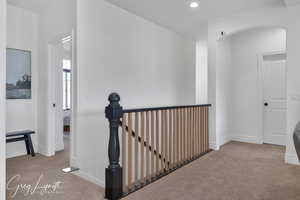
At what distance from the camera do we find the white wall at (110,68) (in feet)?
9.24

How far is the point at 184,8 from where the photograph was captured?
3.37 meters

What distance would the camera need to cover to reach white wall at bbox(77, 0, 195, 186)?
2816 mm

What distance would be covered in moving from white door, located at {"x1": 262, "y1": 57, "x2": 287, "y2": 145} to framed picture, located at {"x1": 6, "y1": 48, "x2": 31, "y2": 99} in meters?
5.04

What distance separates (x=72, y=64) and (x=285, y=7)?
3.55 metres

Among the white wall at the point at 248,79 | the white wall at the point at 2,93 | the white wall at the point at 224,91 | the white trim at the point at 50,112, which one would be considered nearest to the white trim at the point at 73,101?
the white trim at the point at 50,112

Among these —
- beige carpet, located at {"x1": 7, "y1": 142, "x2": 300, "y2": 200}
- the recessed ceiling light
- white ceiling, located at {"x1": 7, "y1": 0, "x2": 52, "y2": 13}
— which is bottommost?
beige carpet, located at {"x1": 7, "y1": 142, "x2": 300, "y2": 200}

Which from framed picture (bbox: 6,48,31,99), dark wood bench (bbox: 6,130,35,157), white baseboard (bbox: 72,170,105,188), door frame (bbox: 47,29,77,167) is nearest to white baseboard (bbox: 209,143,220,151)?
white baseboard (bbox: 72,170,105,188)

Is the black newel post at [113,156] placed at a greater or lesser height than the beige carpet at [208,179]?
greater

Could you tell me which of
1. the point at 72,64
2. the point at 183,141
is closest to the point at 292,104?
the point at 183,141

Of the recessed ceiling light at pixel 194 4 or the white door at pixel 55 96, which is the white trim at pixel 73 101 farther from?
the recessed ceiling light at pixel 194 4

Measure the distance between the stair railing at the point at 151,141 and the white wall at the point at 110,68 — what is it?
0.58 m

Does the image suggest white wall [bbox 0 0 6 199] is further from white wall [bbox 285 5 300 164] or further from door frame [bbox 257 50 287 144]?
door frame [bbox 257 50 287 144]

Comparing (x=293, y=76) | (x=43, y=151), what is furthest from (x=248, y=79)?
(x=43, y=151)

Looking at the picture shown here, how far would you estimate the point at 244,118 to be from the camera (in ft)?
15.3
